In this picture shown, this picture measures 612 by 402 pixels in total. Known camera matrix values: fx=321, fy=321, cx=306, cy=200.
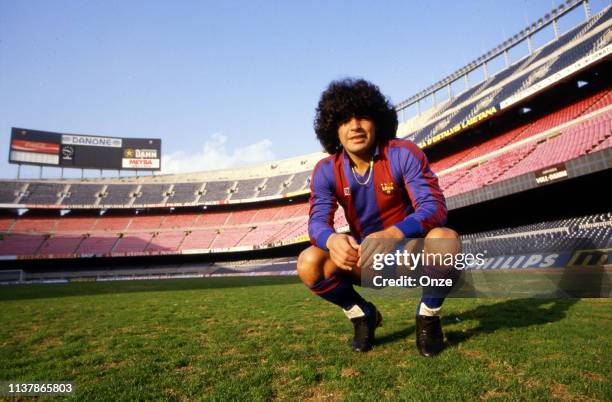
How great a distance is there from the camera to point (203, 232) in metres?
39.9

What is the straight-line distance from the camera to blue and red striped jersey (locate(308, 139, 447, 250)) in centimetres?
264

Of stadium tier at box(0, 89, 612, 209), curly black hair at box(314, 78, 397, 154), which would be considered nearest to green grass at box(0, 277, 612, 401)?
curly black hair at box(314, 78, 397, 154)

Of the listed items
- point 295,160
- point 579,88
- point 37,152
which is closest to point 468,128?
point 579,88

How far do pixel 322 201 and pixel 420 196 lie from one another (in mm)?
847

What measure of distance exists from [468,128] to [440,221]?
2192 centimetres

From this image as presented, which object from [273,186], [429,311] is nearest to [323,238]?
[429,311]

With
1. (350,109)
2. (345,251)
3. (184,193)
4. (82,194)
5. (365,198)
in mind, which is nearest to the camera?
(345,251)

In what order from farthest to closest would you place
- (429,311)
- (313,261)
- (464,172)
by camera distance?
(464,172)
(313,261)
(429,311)

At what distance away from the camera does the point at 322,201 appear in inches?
115

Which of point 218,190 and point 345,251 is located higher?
point 218,190

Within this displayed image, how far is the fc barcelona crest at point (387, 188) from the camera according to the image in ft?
9.39

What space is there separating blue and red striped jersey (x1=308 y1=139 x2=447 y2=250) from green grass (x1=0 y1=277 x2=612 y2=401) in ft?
3.39

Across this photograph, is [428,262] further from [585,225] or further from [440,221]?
[585,225]

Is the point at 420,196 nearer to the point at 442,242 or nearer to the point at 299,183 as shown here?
the point at 442,242
